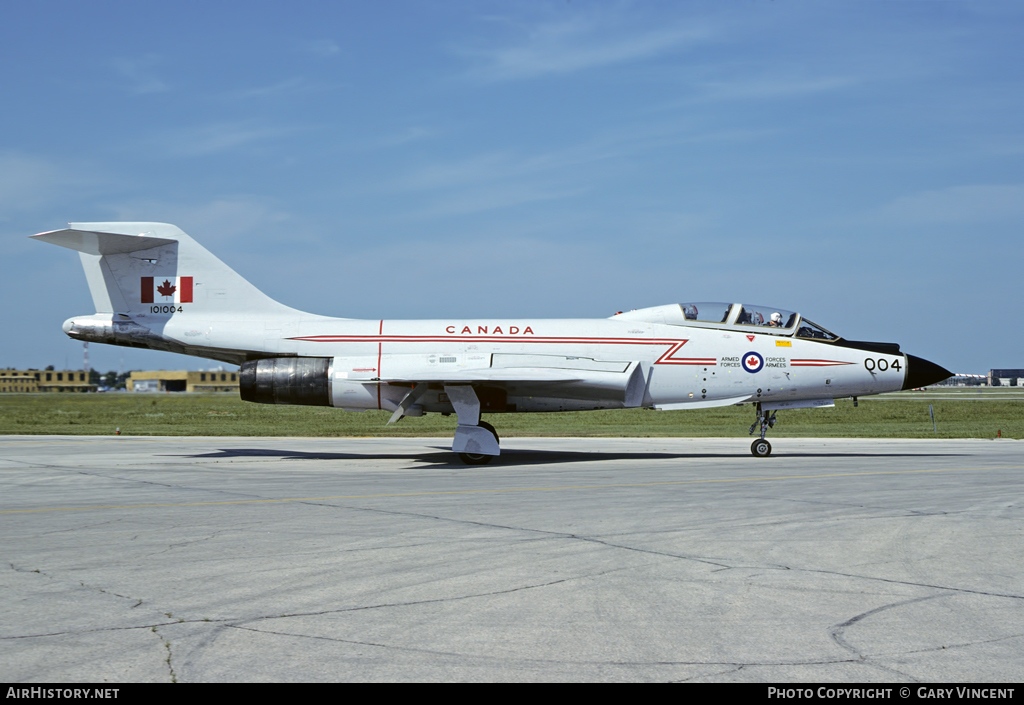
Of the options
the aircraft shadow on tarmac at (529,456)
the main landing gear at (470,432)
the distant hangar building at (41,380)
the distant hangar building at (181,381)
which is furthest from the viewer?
the distant hangar building at (41,380)

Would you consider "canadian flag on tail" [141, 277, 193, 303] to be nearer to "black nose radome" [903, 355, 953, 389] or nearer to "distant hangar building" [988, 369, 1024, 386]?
"black nose radome" [903, 355, 953, 389]

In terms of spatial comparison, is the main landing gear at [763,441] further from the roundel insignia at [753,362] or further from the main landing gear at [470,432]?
the main landing gear at [470,432]

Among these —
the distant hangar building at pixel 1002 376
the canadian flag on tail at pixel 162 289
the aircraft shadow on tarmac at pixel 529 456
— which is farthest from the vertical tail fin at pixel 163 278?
the distant hangar building at pixel 1002 376

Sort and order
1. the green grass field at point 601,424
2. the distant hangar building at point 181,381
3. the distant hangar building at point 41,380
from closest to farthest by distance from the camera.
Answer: the green grass field at point 601,424, the distant hangar building at point 181,381, the distant hangar building at point 41,380

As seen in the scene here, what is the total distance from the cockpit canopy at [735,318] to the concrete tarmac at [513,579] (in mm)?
5863

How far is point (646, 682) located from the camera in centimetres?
432

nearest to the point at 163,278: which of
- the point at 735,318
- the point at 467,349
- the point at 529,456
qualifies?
the point at 467,349

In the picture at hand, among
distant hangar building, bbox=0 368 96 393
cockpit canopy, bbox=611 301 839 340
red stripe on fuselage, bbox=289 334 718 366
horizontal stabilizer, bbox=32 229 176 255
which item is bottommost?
distant hangar building, bbox=0 368 96 393

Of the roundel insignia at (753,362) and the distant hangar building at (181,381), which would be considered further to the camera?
the distant hangar building at (181,381)

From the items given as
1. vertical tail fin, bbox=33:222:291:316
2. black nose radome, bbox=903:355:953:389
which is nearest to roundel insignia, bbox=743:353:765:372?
black nose radome, bbox=903:355:953:389

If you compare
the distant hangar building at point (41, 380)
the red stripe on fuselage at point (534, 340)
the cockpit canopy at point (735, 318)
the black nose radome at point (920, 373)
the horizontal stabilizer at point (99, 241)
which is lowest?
the distant hangar building at point (41, 380)

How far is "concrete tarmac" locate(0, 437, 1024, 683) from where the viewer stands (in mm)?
4645

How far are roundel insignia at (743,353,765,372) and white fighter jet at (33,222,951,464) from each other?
2 cm

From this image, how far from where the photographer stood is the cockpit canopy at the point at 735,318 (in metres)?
19.4
